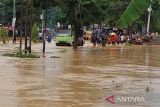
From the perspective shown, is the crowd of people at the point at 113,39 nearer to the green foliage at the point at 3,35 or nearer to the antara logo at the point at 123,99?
the green foliage at the point at 3,35

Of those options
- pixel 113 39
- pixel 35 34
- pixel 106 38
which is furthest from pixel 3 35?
pixel 113 39

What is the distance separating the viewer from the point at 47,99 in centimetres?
1373

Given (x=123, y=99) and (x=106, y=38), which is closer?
(x=123, y=99)

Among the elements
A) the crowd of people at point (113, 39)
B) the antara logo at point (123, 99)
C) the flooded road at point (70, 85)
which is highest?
the crowd of people at point (113, 39)

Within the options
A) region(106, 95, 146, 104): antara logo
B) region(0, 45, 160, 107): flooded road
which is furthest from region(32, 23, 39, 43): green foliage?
region(106, 95, 146, 104): antara logo

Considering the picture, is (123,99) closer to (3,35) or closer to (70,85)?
(70,85)

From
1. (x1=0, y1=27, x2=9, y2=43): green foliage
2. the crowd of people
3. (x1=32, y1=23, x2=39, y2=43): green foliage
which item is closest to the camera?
(x1=0, y1=27, x2=9, y2=43): green foliage

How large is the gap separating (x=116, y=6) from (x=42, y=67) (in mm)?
40557

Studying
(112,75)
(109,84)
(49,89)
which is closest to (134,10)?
(49,89)


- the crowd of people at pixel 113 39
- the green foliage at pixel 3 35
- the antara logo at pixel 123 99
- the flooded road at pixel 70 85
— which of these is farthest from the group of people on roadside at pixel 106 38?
A: the antara logo at pixel 123 99

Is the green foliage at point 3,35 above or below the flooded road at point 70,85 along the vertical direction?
above

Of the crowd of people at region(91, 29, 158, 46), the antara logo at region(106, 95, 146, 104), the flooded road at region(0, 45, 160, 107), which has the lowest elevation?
the antara logo at region(106, 95, 146, 104)

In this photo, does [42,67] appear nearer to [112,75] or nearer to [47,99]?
[112,75]

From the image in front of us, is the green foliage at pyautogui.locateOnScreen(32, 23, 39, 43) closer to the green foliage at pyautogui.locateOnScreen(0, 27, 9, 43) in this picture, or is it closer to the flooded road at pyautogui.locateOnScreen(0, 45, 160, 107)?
the green foliage at pyautogui.locateOnScreen(0, 27, 9, 43)
